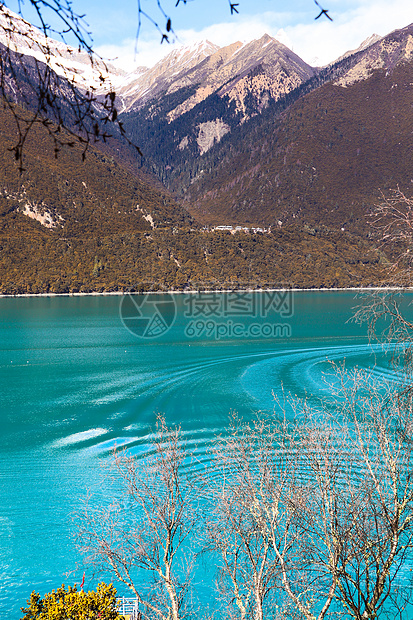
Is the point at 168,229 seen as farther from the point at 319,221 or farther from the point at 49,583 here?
the point at 49,583

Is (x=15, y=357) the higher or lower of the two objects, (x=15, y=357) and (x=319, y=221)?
the lower

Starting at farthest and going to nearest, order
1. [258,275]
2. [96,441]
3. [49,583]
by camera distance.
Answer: [258,275], [96,441], [49,583]

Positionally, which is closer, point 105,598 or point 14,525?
point 105,598

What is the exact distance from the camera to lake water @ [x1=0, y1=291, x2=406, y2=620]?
16812mm

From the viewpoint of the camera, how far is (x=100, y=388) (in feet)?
113

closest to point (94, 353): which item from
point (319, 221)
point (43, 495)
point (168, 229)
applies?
point (43, 495)

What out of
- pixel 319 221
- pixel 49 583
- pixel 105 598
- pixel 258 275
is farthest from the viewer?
pixel 319 221

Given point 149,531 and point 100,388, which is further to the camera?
point 100,388

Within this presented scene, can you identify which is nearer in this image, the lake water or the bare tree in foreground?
the bare tree in foreground

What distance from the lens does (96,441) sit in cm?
2442

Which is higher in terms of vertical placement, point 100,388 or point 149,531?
point 100,388

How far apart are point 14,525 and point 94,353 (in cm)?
3118

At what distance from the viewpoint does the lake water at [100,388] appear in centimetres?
1681

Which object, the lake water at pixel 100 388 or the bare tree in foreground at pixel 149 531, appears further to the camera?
the lake water at pixel 100 388
